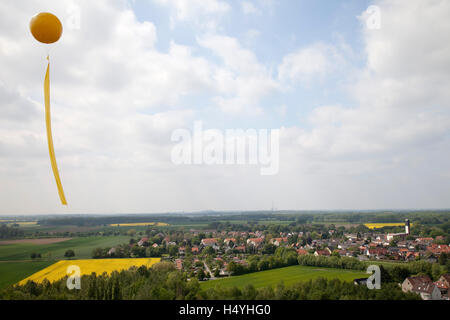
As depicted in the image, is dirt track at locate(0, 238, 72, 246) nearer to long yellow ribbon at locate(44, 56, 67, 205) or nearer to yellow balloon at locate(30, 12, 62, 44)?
long yellow ribbon at locate(44, 56, 67, 205)

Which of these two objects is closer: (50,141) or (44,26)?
(44,26)

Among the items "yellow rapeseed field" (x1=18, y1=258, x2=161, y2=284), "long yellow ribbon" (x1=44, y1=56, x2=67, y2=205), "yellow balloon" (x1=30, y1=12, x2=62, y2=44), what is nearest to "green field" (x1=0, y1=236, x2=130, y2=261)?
"yellow rapeseed field" (x1=18, y1=258, x2=161, y2=284)

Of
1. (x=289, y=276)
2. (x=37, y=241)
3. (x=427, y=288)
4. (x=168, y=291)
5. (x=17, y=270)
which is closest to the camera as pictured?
(x=168, y=291)

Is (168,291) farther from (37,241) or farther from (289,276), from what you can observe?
(37,241)

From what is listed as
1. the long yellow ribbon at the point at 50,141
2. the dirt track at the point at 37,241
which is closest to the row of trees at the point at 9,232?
the dirt track at the point at 37,241

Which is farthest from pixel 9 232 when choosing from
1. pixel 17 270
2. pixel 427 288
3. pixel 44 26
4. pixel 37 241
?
pixel 427 288
